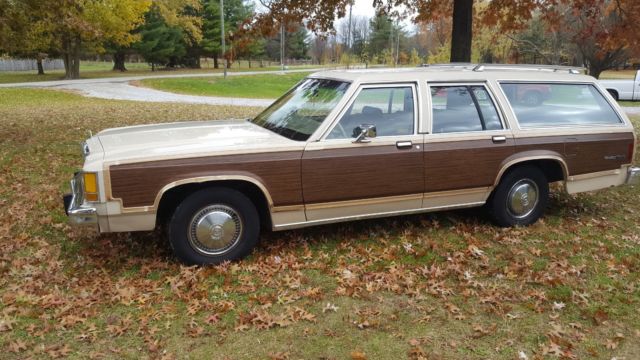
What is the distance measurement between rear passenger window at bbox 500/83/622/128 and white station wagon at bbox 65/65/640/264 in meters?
0.01

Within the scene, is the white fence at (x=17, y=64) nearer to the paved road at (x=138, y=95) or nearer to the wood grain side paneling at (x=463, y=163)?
the paved road at (x=138, y=95)

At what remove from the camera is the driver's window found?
502 cm

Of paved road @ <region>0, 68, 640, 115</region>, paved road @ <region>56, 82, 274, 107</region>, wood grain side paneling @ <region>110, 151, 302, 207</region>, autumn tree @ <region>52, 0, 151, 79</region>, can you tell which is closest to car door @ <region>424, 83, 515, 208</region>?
wood grain side paneling @ <region>110, 151, 302, 207</region>

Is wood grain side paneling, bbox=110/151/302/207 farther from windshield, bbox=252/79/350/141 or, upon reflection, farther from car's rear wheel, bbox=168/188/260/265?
windshield, bbox=252/79/350/141

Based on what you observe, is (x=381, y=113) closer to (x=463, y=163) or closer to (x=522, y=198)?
(x=463, y=163)

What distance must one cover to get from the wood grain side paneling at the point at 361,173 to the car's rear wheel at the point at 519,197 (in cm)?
104

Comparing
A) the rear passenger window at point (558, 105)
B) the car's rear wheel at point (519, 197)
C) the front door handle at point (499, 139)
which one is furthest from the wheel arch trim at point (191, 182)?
the rear passenger window at point (558, 105)

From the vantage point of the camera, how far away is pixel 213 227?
4.66 metres

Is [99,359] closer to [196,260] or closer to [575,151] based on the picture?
[196,260]

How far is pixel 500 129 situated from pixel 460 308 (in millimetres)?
2193

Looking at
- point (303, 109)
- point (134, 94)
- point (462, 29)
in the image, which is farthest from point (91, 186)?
point (134, 94)

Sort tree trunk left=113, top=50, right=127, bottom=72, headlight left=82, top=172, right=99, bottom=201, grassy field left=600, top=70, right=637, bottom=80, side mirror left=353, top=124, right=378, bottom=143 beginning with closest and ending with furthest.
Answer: headlight left=82, top=172, right=99, bottom=201 < side mirror left=353, top=124, right=378, bottom=143 < grassy field left=600, top=70, right=637, bottom=80 < tree trunk left=113, top=50, right=127, bottom=72

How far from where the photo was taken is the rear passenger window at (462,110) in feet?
17.6

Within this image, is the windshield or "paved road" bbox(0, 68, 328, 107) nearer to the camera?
the windshield
